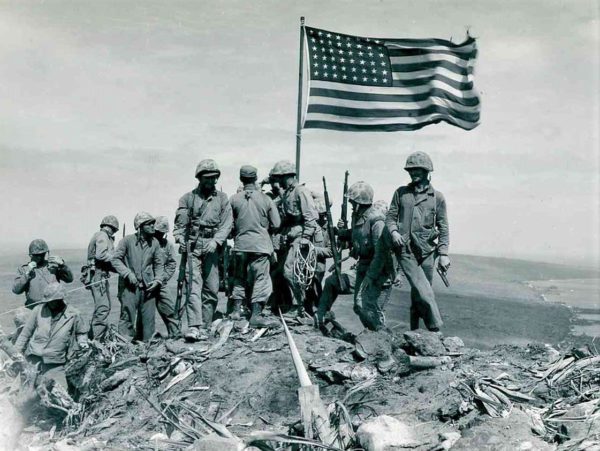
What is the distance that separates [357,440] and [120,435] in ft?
9.42

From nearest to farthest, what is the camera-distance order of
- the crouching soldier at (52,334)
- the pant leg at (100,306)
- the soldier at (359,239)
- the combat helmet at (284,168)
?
1. the crouching soldier at (52,334)
2. the soldier at (359,239)
3. the combat helmet at (284,168)
4. the pant leg at (100,306)

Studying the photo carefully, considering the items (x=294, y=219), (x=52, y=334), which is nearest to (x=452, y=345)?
(x=294, y=219)

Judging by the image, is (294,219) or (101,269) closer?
(294,219)

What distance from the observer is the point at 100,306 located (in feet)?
35.2

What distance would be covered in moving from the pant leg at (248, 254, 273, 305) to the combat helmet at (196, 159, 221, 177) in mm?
1357

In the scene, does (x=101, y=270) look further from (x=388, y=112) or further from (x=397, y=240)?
(x=388, y=112)

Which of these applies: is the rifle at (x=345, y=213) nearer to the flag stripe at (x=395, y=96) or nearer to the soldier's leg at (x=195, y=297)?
the flag stripe at (x=395, y=96)

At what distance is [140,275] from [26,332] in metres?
2.05

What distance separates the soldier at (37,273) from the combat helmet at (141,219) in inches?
Result: 51.7

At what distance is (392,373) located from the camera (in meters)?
8.06

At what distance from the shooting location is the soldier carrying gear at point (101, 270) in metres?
10.6

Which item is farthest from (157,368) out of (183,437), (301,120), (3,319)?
(3,319)

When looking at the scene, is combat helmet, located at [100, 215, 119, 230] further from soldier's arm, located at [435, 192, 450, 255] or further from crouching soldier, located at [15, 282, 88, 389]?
soldier's arm, located at [435, 192, 450, 255]

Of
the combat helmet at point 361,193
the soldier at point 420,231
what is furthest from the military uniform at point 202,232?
the soldier at point 420,231
